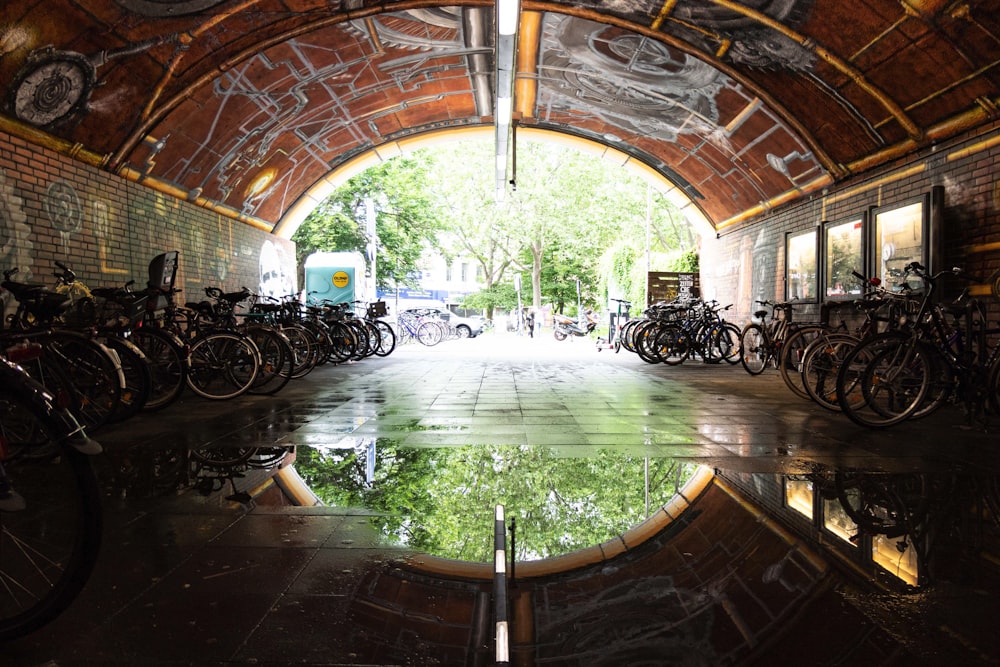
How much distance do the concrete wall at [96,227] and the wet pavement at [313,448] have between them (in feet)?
7.65

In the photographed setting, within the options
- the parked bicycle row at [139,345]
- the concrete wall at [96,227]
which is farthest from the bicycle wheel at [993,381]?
the concrete wall at [96,227]

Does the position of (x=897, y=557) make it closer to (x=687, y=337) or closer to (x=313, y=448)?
(x=313, y=448)

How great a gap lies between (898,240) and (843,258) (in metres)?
1.53

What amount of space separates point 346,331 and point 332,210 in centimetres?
1272

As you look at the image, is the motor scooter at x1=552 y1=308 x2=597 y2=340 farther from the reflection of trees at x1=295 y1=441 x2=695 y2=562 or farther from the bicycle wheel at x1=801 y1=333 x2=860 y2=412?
the reflection of trees at x1=295 y1=441 x2=695 y2=562

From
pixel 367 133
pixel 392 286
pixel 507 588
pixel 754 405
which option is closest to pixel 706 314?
pixel 754 405

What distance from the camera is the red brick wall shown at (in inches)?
278

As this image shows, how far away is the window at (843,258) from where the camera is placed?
960 cm

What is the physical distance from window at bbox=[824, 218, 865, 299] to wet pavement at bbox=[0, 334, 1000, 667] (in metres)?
2.25

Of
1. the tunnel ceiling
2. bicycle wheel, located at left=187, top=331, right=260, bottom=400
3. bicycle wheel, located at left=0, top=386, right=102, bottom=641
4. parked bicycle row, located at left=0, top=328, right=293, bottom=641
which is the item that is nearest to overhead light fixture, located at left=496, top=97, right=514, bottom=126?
the tunnel ceiling

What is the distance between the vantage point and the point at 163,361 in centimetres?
601

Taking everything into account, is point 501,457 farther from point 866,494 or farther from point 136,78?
point 136,78

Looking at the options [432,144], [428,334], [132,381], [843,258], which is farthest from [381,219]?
[132,381]

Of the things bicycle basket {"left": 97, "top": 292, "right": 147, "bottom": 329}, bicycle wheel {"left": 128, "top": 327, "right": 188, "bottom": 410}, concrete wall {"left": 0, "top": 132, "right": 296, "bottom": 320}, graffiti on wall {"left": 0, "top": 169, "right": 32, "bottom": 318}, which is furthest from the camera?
concrete wall {"left": 0, "top": 132, "right": 296, "bottom": 320}
